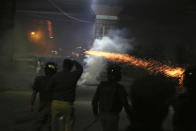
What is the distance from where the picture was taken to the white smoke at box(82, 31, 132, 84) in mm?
16797

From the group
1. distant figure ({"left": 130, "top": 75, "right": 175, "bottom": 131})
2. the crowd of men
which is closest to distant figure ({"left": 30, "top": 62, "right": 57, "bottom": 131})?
the crowd of men

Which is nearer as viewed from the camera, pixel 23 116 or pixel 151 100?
pixel 151 100

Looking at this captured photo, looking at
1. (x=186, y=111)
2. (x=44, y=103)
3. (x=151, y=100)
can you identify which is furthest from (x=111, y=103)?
(x=151, y=100)

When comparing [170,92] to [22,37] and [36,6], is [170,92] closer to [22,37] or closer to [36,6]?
[36,6]

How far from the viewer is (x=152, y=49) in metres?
17.8

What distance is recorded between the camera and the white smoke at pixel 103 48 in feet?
55.1

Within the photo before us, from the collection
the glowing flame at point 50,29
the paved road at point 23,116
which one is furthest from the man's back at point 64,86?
the glowing flame at point 50,29

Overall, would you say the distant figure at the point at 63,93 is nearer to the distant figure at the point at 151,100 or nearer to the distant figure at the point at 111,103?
the distant figure at the point at 111,103

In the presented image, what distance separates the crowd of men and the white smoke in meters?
11.1

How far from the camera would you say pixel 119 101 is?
4207mm

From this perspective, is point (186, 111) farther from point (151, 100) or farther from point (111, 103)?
point (111, 103)

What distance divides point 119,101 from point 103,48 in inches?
551

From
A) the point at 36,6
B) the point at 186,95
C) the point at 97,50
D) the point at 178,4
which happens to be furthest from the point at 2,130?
the point at 36,6

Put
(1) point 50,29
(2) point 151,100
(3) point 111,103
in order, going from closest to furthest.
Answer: (2) point 151,100 < (3) point 111,103 < (1) point 50,29
